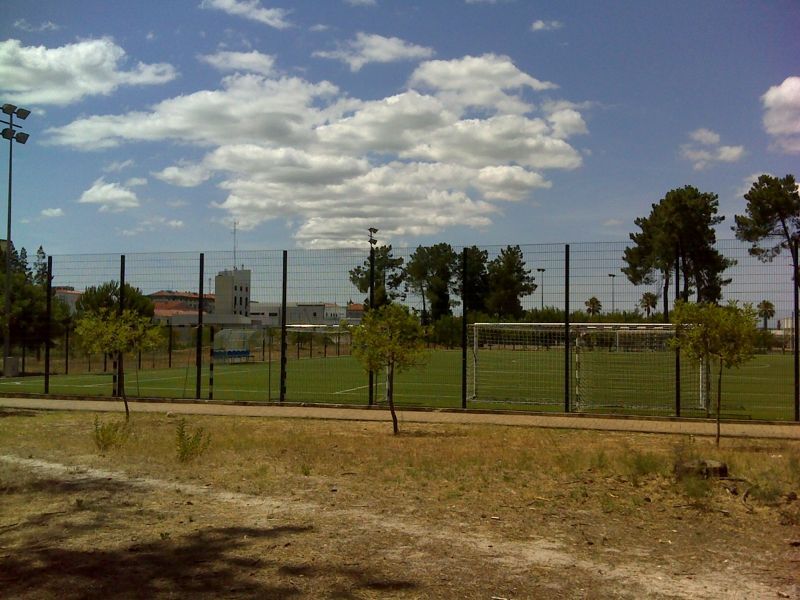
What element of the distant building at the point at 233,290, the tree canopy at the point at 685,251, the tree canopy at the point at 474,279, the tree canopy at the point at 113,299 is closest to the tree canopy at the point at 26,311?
the tree canopy at the point at 113,299

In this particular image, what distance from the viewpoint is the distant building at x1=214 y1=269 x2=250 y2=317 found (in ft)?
62.0

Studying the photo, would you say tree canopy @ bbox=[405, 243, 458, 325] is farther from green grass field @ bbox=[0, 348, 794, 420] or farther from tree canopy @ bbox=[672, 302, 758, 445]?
tree canopy @ bbox=[672, 302, 758, 445]

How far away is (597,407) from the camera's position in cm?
1834

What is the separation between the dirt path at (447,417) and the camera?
572 inches

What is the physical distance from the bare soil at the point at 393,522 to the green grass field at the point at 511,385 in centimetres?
724

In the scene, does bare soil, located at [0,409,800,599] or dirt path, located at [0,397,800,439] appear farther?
dirt path, located at [0,397,800,439]

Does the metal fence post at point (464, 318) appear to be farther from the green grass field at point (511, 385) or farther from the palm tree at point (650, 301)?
the palm tree at point (650, 301)

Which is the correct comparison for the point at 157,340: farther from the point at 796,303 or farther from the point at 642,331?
the point at 796,303

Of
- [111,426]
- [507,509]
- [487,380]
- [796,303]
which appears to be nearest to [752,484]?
[507,509]

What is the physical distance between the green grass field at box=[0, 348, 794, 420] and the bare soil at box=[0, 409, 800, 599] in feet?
23.8

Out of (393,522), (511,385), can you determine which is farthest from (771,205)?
(393,522)

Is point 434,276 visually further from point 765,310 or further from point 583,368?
point 765,310

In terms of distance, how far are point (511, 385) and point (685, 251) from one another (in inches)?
422

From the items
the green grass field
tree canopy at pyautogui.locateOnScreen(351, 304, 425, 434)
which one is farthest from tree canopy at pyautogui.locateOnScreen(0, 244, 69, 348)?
tree canopy at pyautogui.locateOnScreen(351, 304, 425, 434)
